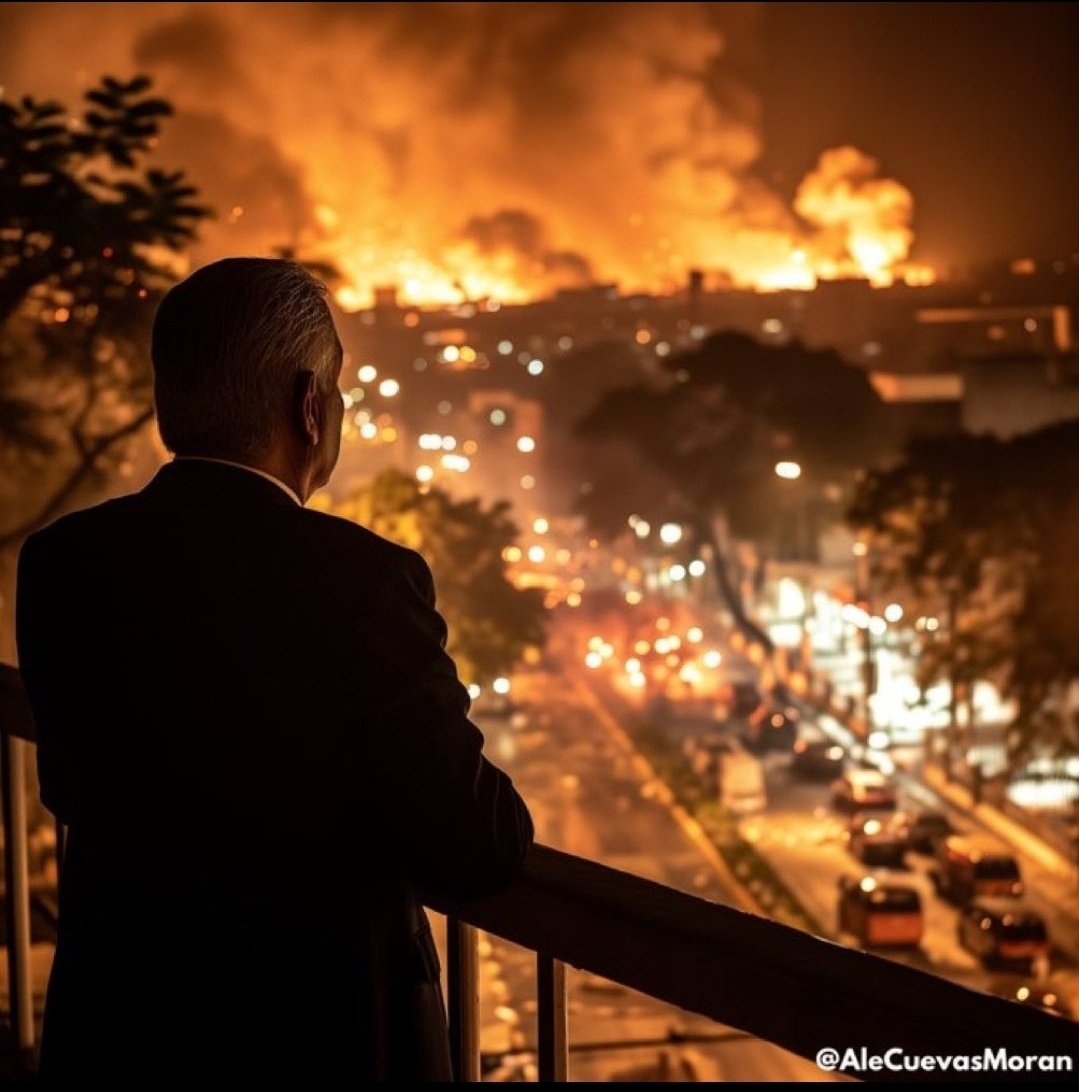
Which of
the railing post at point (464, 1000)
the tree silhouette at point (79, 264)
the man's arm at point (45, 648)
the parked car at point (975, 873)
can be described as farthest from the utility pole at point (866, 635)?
the man's arm at point (45, 648)

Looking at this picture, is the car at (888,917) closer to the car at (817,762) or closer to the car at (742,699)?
the car at (817,762)

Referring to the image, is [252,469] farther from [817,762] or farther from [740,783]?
[817,762]

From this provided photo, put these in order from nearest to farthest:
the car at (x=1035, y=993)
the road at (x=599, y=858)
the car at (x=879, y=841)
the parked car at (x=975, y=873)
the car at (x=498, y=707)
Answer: the road at (x=599, y=858)
the car at (x=1035, y=993)
the parked car at (x=975, y=873)
the car at (x=879, y=841)
the car at (x=498, y=707)

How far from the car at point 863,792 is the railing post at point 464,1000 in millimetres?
19923

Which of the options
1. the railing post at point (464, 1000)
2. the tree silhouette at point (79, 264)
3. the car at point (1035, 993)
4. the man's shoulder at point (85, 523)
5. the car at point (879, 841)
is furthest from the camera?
the car at point (879, 841)

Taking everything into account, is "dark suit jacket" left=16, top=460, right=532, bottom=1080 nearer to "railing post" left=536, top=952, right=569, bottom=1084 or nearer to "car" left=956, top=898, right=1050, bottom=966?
"railing post" left=536, top=952, right=569, bottom=1084

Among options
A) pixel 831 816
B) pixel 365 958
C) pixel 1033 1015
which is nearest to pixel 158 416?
pixel 365 958

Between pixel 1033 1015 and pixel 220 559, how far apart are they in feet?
2.68

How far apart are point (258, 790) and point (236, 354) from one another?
1.38 ft

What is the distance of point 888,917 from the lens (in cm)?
1495

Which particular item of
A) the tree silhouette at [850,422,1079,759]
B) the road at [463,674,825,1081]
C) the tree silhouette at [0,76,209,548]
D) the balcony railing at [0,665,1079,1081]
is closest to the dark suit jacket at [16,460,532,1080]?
the balcony railing at [0,665,1079,1081]

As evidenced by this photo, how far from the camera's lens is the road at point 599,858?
1056 cm

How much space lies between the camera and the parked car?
53.8 feet

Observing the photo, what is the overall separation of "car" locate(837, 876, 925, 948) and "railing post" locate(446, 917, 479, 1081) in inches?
550
